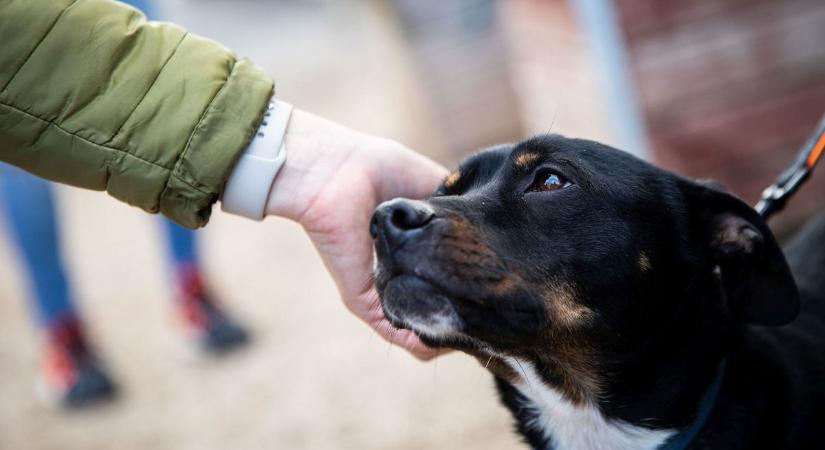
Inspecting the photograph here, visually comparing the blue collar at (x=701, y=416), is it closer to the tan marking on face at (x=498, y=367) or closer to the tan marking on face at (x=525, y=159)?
the tan marking on face at (x=498, y=367)

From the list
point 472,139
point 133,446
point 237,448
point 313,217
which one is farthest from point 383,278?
point 472,139

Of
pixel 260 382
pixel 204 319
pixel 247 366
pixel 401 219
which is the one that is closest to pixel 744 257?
pixel 401 219

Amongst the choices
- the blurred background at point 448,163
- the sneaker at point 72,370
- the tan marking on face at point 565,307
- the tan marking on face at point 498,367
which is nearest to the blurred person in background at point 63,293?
the sneaker at point 72,370

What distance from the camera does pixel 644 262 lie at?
250 centimetres

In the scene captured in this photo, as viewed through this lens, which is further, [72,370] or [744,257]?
[72,370]

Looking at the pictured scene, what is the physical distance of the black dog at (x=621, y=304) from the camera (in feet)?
7.69

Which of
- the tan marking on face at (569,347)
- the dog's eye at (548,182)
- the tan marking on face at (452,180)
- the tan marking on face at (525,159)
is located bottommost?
the tan marking on face at (569,347)

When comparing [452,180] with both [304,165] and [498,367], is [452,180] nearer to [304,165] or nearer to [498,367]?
[304,165]

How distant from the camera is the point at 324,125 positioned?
2.80m

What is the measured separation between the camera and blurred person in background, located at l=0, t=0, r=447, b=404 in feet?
8.13

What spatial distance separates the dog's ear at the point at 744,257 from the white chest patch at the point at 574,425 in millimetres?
433

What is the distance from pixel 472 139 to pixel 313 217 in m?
5.44

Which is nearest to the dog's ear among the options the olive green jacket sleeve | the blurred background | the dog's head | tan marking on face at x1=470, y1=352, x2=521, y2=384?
the dog's head

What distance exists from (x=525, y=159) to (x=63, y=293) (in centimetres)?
347
